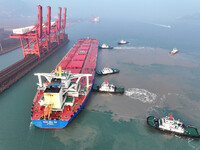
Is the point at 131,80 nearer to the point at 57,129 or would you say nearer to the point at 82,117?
the point at 82,117

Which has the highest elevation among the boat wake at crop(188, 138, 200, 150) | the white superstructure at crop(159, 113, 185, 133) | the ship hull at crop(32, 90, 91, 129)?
the white superstructure at crop(159, 113, 185, 133)

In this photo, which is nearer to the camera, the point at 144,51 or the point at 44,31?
the point at 44,31

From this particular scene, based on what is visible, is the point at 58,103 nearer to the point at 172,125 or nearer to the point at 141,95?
the point at 172,125

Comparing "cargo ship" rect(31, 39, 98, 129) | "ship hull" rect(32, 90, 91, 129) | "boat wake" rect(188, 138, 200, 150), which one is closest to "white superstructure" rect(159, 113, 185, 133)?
"boat wake" rect(188, 138, 200, 150)

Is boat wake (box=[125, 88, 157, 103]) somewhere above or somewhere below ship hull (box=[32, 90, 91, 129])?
above

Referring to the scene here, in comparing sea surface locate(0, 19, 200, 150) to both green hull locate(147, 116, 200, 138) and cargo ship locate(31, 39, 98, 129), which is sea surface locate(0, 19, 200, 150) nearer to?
green hull locate(147, 116, 200, 138)

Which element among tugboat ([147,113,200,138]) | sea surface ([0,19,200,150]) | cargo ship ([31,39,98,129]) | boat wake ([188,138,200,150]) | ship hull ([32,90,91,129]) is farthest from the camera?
tugboat ([147,113,200,138])

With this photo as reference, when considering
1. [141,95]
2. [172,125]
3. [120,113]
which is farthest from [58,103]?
[141,95]

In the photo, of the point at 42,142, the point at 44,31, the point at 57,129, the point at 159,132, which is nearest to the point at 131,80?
the point at 159,132

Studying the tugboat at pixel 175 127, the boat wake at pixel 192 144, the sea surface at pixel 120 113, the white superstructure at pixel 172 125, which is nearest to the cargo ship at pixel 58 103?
the sea surface at pixel 120 113
